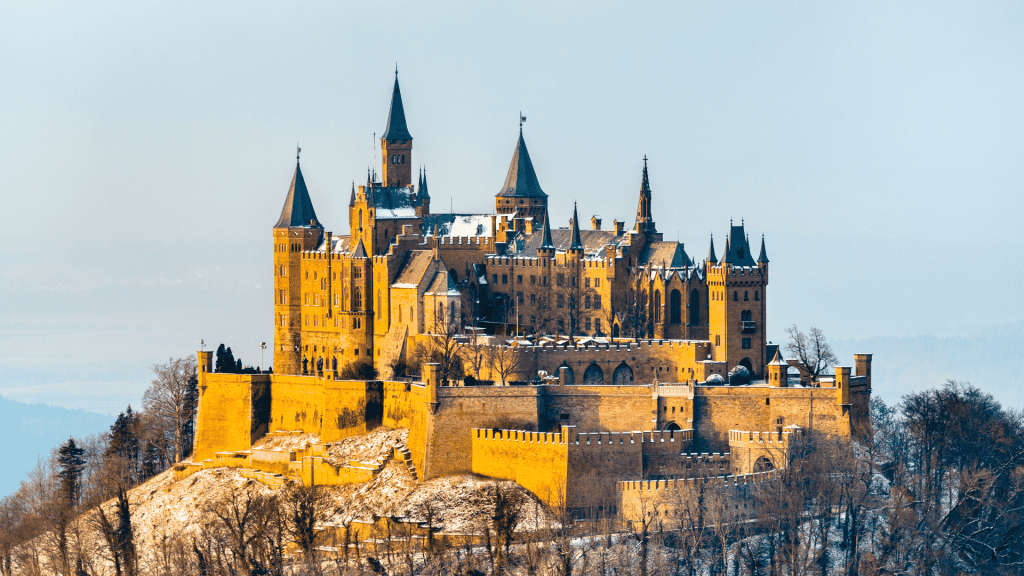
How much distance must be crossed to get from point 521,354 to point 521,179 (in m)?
24.6

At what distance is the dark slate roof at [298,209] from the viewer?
12262 cm

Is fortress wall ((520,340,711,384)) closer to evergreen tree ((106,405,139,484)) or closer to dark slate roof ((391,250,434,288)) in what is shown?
dark slate roof ((391,250,434,288))

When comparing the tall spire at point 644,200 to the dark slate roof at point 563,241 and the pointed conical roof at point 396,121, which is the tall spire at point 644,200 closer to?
the dark slate roof at point 563,241

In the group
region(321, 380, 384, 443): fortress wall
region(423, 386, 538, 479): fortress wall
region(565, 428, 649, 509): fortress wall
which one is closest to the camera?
region(565, 428, 649, 509): fortress wall

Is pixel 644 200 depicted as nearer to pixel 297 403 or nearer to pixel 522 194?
pixel 522 194

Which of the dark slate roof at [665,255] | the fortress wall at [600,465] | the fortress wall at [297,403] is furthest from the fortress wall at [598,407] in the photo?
the fortress wall at [297,403]

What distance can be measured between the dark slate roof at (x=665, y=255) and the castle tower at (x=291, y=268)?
23159mm

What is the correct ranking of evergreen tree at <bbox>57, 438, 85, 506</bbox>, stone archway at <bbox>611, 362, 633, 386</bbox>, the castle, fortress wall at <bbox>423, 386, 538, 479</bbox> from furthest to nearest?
evergreen tree at <bbox>57, 438, 85, 506</bbox>
stone archway at <bbox>611, 362, 633, 386</bbox>
fortress wall at <bbox>423, 386, 538, 479</bbox>
the castle

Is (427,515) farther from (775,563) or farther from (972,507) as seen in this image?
(972,507)

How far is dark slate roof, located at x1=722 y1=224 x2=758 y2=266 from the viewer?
10644 cm

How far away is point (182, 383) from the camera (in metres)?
122

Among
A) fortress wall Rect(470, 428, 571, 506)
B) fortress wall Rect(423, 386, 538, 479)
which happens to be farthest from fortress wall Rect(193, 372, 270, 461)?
fortress wall Rect(470, 428, 571, 506)

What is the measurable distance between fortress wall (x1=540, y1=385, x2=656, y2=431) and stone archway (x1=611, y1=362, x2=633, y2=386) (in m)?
5.22

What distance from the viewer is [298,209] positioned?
12306 cm
